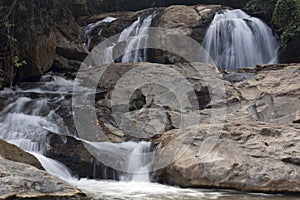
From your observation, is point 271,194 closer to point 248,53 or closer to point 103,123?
point 103,123

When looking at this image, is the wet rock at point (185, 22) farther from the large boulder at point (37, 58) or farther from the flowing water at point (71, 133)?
the large boulder at point (37, 58)

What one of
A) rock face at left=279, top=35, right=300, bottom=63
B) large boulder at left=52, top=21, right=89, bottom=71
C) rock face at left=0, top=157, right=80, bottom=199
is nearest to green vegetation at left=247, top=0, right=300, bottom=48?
rock face at left=279, top=35, right=300, bottom=63

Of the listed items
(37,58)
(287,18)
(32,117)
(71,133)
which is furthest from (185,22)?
(71,133)

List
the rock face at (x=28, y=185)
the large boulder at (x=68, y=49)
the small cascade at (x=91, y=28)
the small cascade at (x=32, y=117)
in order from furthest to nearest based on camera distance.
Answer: the small cascade at (x=91, y=28)
the large boulder at (x=68, y=49)
the small cascade at (x=32, y=117)
the rock face at (x=28, y=185)

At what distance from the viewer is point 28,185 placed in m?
3.72

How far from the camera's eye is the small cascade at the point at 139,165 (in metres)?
5.14

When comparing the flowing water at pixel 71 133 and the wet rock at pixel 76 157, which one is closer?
the flowing water at pixel 71 133

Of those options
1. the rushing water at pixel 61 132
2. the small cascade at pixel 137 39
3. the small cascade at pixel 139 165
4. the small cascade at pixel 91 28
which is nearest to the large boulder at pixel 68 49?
the small cascade at pixel 91 28

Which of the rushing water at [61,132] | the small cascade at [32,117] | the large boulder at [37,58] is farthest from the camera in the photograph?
the large boulder at [37,58]

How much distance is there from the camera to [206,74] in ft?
26.9

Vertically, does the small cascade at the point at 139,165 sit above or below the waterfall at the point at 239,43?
below

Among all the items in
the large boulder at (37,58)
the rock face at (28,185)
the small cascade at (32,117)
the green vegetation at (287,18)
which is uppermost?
the green vegetation at (287,18)

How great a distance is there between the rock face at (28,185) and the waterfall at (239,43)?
7855 millimetres

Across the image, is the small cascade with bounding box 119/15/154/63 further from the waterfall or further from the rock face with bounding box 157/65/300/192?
the rock face with bounding box 157/65/300/192
